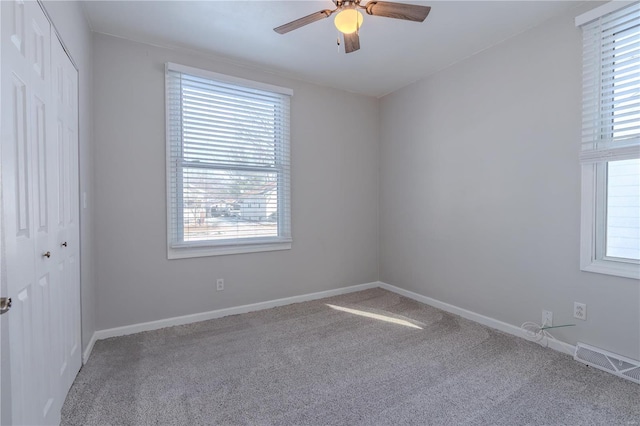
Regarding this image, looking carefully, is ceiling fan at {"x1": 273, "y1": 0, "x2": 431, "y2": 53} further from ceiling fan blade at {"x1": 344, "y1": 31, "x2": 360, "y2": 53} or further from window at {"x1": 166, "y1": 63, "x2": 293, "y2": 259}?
window at {"x1": 166, "y1": 63, "x2": 293, "y2": 259}

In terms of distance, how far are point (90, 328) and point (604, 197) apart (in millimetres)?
3856

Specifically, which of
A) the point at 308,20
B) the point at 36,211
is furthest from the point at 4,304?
the point at 308,20

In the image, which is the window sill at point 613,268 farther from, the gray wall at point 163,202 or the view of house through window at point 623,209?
the gray wall at point 163,202

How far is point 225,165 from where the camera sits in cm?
297

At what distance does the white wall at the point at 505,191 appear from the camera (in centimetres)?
217

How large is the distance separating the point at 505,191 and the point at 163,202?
3.03m

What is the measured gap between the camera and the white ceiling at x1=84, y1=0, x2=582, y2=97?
2.16 m

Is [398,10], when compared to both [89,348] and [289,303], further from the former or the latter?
[89,348]

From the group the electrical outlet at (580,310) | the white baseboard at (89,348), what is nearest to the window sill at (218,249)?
the white baseboard at (89,348)

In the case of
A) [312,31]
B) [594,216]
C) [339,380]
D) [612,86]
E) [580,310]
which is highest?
[312,31]

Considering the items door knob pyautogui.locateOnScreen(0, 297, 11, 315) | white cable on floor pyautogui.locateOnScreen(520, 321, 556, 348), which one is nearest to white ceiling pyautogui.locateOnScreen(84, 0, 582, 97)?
door knob pyautogui.locateOnScreen(0, 297, 11, 315)

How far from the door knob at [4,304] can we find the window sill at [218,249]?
1.80 meters

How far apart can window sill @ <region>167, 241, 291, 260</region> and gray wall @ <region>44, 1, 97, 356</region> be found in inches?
24.5

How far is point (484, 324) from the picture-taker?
275cm
